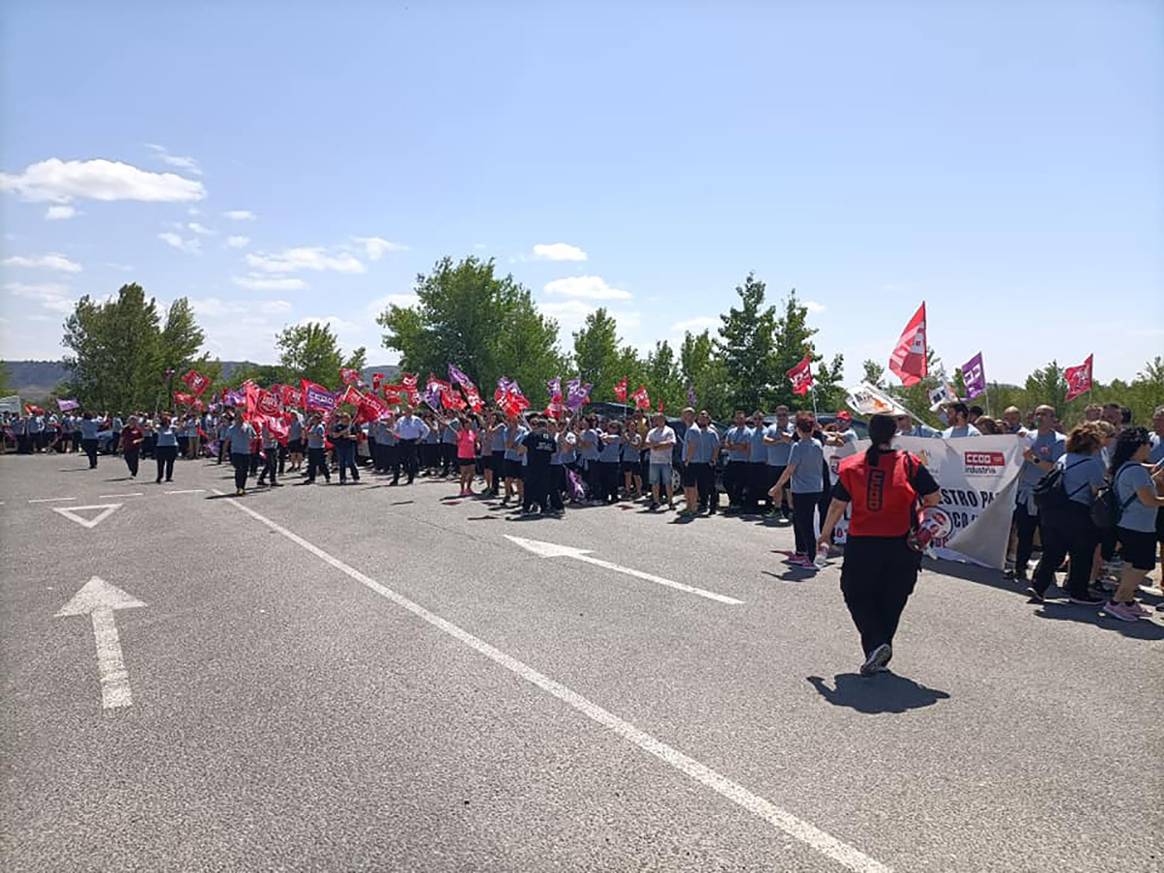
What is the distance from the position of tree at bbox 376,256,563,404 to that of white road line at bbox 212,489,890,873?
60313mm

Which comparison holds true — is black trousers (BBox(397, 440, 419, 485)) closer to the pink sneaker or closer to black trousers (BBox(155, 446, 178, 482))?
black trousers (BBox(155, 446, 178, 482))

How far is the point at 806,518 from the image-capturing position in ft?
34.0

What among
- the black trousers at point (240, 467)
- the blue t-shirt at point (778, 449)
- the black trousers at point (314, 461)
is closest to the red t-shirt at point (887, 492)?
the blue t-shirt at point (778, 449)

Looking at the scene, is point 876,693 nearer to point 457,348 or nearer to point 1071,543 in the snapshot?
point 1071,543

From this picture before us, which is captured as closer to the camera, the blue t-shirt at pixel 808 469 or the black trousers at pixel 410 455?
the blue t-shirt at pixel 808 469

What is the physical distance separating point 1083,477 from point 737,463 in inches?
329

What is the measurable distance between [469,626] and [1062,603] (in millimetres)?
5975

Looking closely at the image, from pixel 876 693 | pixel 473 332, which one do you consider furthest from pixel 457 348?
pixel 876 693

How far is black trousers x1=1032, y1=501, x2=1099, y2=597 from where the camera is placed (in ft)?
26.8

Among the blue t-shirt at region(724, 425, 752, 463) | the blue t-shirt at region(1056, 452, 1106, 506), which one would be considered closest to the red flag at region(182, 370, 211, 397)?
the blue t-shirt at region(724, 425, 752, 463)

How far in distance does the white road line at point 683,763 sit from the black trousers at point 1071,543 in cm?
562

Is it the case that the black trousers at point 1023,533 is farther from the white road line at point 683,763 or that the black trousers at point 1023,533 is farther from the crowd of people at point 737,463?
the white road line at point 683,763

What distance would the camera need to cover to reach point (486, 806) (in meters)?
4.00

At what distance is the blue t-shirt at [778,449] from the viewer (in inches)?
599
